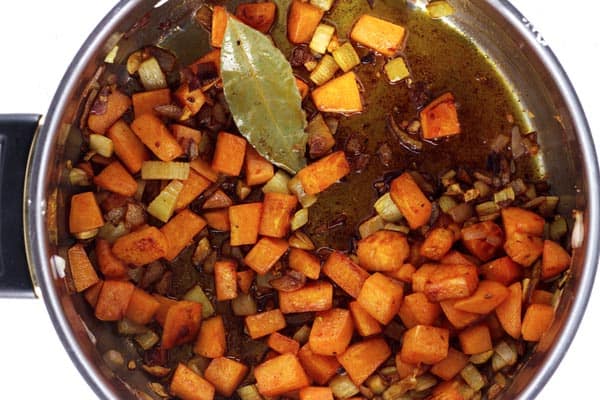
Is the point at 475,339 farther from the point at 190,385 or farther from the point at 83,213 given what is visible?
the point at 83,213

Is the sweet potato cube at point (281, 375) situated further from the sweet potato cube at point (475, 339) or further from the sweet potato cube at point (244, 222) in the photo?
the sweet potato cube at point (475, 339)

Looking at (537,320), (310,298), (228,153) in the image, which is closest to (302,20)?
(228,153)

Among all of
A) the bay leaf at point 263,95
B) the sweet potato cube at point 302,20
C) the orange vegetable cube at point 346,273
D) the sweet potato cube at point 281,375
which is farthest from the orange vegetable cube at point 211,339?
the sweet potato cube at point 302,20

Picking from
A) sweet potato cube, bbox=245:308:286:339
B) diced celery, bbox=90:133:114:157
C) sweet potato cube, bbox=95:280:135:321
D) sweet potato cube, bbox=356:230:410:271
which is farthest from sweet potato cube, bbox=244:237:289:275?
diced celery, bbox=90:133:114:157

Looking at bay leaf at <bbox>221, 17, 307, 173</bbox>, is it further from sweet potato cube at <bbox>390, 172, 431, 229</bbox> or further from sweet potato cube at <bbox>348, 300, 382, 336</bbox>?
sweet potato cube at <bbox>348, 300, 382, 336</bbox>

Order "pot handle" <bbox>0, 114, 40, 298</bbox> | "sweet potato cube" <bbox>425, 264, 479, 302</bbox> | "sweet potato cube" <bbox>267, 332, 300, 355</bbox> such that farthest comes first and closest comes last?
"sweet potato cube" <bbox>267, 332, 300, 355</bbox>, "sweet potato cube" <bbox>425, 264, 479, 302</bbox>, "pot handle" <bbox>0, 114, 40, 298</bbox>

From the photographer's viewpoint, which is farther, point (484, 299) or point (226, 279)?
point (226, 279)
